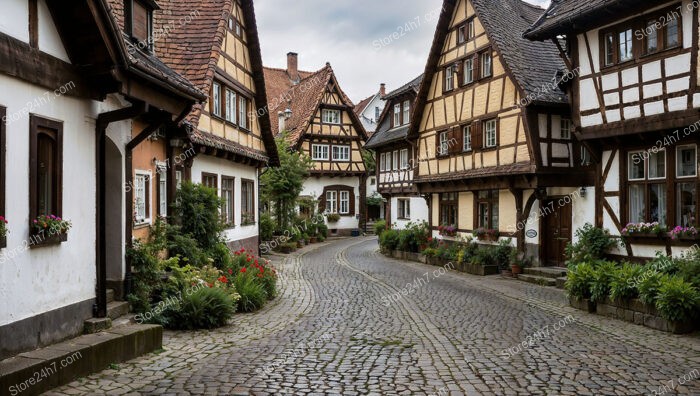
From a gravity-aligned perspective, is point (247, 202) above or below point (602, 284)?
above

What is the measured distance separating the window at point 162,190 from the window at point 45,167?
18.8 ft

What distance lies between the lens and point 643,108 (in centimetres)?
1365

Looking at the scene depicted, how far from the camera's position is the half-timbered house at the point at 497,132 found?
1870 cm

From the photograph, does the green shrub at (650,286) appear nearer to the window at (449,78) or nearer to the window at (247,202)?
the window at (449,78)

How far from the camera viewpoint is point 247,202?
22656 mm

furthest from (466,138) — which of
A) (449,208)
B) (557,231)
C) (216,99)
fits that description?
→ (216,99)

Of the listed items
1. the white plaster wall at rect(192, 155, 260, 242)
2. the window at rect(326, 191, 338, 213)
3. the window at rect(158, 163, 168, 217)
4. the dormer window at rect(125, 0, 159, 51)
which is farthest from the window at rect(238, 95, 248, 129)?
the window at rect(326, 191, 338, 213)

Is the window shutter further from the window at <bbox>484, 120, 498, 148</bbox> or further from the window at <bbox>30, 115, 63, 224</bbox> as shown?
the window at <bbox>30, 115, 63, 224</bbox>

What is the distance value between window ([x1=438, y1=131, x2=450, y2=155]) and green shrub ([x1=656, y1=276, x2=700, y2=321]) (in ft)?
45.0

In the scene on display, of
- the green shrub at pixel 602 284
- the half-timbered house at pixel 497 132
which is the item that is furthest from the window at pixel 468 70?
the green shrub at pixel 602 284

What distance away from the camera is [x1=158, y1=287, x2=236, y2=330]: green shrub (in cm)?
998

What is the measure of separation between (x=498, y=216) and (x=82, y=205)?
16.2 metres

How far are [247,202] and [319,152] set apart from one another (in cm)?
1883

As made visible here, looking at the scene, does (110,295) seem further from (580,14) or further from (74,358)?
(580,14)
